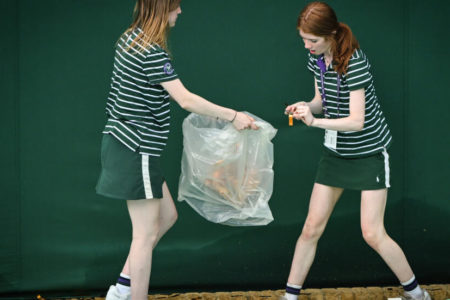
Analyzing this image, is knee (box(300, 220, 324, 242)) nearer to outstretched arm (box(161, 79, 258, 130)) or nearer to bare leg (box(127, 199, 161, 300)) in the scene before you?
outstretched arm (box(161, 79, 258, 130))

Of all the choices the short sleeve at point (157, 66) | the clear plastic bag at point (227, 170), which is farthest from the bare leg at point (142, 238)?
the short sleeve at point (157, 66)

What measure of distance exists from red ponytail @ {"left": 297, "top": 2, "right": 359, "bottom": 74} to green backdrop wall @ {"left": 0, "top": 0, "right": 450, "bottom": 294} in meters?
0.79

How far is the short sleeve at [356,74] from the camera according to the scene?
3.70 metres

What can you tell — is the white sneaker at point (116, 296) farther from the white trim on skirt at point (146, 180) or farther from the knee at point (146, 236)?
the white trim on skirt at point (146, 180)

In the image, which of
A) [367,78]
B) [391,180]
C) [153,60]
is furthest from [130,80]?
[391,180]

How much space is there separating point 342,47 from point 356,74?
0.15 m

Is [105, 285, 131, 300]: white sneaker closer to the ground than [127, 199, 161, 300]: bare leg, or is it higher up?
closer to the ground

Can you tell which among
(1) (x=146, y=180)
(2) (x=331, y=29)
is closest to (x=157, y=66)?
(1) (x=146, y=180)

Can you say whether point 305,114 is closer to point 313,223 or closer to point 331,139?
point 331,139

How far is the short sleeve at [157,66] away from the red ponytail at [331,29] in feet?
2.28

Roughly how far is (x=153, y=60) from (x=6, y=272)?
5.88ft

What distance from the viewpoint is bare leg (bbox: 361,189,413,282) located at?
13.0ft

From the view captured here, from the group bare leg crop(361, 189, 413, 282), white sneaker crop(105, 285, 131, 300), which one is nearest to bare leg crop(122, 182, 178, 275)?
white sneaker crop(105, 285, 131, 300)

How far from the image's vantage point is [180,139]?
4.52 metres
